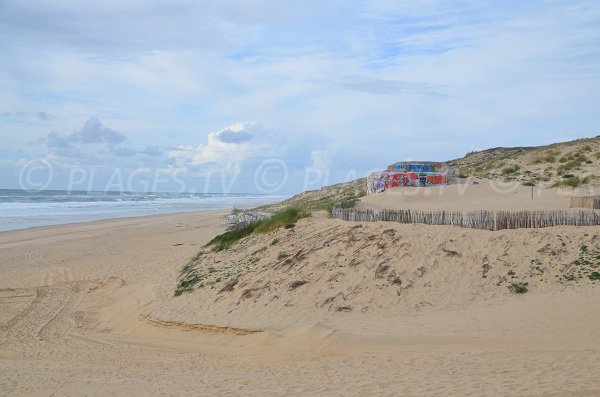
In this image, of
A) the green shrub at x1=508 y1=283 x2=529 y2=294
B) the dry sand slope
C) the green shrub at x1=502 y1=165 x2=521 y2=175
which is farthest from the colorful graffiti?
the green shrub at x1=508 y1=283 x2=529 y2=294

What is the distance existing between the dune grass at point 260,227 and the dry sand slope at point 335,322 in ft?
2.22

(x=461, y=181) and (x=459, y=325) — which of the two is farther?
(x=461, y=181)

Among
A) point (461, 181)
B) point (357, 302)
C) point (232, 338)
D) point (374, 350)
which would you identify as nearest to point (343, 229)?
point (357, 302)

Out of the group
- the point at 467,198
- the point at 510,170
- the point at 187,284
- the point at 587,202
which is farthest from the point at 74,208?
the point at 587,202

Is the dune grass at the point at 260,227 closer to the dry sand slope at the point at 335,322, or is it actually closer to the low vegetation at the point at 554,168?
the dry sand slope at the point at 335,322

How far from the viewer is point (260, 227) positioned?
16.9m

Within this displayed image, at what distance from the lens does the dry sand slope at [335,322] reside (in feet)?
25.0

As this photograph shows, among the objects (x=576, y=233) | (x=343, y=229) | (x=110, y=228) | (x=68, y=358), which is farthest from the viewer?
(x=110, y=228)

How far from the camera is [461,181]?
90.6 ft

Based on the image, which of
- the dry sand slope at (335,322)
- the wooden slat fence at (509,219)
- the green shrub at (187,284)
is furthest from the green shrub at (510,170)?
the green shrub at (187,284)

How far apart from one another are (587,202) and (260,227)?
30.1ft

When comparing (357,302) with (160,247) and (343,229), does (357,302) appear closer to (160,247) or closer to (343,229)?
(343,229)

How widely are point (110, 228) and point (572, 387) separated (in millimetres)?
31765

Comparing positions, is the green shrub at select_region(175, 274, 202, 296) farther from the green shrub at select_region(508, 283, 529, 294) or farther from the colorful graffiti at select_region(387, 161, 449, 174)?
the colorful graffiti at select_region(387, 161, 449, 174)
